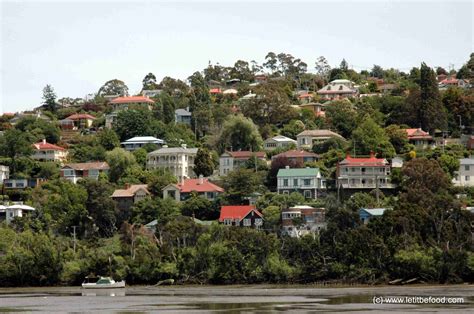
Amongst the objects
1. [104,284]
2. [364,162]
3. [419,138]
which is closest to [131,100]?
[419,138]

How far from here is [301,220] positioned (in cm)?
9181

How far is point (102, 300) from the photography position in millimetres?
69625

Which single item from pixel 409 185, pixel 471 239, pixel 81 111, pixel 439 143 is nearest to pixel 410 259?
pixel 471 239

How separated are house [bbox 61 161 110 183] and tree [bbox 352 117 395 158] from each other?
22912 mm

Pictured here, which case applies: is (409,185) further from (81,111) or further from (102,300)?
(81,111)

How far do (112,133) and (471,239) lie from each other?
172 ft

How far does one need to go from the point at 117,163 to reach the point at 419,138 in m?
27.2

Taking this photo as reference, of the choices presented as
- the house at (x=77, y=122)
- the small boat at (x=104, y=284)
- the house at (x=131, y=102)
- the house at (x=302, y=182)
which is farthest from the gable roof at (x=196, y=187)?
the house at (x=77, y=122)

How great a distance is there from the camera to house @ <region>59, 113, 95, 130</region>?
136m

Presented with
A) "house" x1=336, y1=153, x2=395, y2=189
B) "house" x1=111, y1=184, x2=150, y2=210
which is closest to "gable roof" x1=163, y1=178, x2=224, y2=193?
"house" x1=111, y1=184, x2=150, y2=210

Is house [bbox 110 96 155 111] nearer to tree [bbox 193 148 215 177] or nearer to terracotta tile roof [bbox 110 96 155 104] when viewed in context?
terracotta tile roof [bbox 110 96 155 104]

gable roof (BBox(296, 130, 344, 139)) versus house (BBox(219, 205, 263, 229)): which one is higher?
gable roof (BBox(296, 130, 344, 139))

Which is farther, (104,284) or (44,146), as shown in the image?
(44,146)

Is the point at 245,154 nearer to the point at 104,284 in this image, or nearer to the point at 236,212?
the point at 236,212
